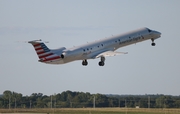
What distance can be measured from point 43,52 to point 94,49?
34.0ft

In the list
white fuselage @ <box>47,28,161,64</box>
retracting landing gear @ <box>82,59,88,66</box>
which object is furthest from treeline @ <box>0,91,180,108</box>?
retracting landing gear @ <box>82,59,88,66</box>

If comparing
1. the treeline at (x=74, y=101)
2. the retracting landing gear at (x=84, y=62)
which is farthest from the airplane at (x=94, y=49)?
the treeline at (x=74, y=101)

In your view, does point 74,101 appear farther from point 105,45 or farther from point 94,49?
point 94,49

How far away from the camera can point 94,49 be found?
405 ft

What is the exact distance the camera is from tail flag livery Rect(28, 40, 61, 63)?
116562mm

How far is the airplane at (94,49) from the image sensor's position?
116938 millimetres

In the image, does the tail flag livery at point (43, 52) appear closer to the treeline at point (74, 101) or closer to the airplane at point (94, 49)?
the airplane at point (94, 49)

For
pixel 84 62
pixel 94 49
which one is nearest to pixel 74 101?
pixel 84 62

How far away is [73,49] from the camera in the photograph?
392ft

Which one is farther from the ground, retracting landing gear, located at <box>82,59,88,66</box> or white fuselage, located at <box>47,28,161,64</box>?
white fuselage, located at <box>47,28,161,64</box>

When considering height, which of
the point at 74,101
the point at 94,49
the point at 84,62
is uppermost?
the point at 94,49

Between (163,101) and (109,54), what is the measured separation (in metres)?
53.5

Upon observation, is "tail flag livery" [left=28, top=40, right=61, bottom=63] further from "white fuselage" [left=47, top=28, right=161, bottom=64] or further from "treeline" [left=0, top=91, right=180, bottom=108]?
"treeline" [left=0, top=91, right=180, bottom=108]

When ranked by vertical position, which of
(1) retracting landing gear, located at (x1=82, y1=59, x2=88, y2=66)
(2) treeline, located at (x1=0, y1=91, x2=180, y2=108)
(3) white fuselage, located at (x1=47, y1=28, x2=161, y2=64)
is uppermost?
(3) white fuselage, located at (x1=47, y1=28, x2=161, y2=64)
